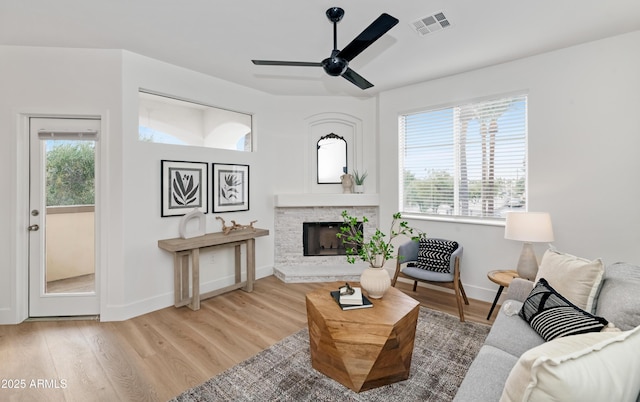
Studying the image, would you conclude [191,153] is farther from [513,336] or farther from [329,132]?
[513,336]

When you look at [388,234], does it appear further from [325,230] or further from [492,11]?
[492,11]

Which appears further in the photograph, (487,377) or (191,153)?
(191,153)

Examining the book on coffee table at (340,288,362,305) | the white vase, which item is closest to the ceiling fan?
the white vase

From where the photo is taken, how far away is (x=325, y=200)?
4.41m

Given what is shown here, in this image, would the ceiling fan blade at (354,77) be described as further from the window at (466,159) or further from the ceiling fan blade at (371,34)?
the window at (466,159)

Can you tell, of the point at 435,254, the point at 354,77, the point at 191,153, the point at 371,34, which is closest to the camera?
the point at 371,34

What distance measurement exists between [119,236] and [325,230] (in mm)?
2746

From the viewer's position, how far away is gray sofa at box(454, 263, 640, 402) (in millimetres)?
1286

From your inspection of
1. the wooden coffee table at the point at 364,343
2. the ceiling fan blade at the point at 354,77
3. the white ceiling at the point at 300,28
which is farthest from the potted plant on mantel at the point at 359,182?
the wooden coffee table at the point at 364,343

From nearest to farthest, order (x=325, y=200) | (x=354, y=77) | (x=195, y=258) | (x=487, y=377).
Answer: (x=487, y=377)
(x=354, y=77)
(x=195, y=258)
(x=325, y=200)

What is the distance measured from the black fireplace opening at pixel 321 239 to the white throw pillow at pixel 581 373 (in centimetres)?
368

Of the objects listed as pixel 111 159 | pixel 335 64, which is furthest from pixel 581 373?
pixel 111 159

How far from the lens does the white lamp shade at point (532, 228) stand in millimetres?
2701

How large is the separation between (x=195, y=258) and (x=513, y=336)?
2.96 meters
